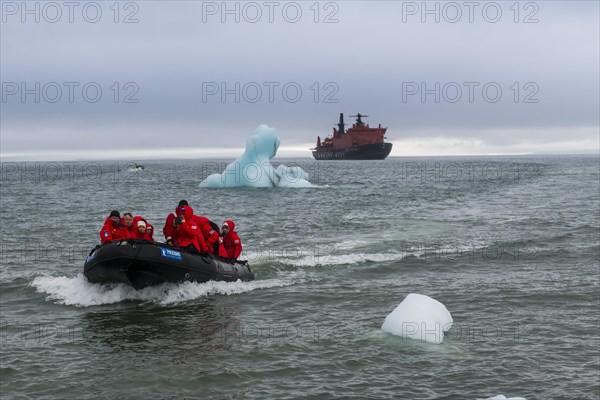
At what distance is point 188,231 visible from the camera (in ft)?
48.2

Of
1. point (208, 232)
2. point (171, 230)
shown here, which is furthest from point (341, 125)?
point (171, 230)

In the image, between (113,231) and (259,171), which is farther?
(259,171)

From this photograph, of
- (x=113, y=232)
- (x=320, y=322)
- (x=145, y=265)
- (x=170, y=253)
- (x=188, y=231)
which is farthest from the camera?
(x=188, y=231)

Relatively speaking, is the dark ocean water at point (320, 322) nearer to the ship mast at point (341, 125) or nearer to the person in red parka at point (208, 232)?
the person in red parka at point (208, 232)

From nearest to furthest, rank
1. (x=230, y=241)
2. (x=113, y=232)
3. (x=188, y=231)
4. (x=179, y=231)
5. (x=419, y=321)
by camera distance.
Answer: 1. (x=419, y=321)
2. (x=113, y=232)
3. (x=188, y=231)
4. (x=179, y=231)
5. (x=230, y=241)

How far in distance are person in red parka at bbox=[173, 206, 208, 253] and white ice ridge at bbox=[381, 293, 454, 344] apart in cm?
498

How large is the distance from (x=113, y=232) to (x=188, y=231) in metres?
1.61

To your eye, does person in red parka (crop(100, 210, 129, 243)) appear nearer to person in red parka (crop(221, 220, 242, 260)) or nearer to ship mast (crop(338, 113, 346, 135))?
person in red parka (crop(221, 220, 242, 260))

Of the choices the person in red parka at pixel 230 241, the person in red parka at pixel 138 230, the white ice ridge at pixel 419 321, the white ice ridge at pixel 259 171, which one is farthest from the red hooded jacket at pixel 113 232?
the white ice ridge at pixel 259 171

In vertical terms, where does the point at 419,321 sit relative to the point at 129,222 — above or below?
below

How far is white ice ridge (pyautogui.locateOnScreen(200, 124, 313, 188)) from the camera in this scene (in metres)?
46.7

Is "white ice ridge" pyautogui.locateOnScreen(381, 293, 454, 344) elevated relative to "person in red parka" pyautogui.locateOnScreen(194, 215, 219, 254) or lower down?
lower down

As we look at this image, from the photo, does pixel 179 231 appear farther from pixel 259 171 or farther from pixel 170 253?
pixel 259 171

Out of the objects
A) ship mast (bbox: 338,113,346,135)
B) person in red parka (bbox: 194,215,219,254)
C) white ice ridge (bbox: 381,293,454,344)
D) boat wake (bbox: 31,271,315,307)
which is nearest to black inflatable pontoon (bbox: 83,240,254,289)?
boat wake (bbox: 31,271,315,307)
